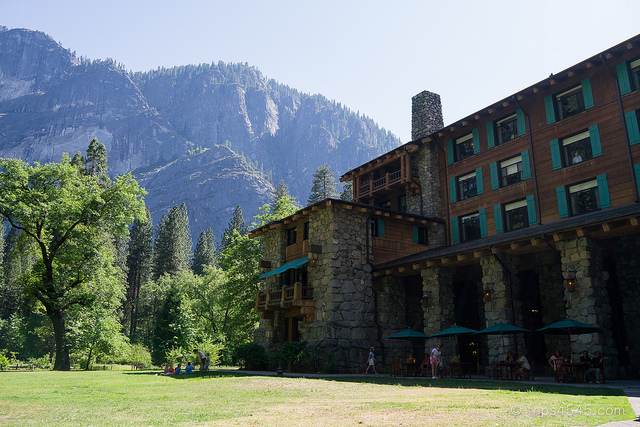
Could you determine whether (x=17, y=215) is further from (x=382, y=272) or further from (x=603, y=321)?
(x=603, y=321)

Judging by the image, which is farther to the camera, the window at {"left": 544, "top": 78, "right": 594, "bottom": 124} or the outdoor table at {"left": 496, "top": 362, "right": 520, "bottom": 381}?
the window at {"left": 544, "top": 78, "right": 594, "bottom": 124}

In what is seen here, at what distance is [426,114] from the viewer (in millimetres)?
34438

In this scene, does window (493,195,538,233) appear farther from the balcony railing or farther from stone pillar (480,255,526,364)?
the balcony railing

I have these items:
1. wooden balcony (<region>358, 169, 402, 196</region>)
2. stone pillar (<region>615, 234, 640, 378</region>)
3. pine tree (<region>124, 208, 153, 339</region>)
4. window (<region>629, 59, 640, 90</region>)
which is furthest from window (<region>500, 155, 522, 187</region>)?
pine tree (<region>124, 208, 153, 339</region>)

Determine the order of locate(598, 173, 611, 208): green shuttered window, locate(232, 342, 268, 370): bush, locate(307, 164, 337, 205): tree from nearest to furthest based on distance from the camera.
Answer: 1. locate(598, 173, 611, 208): green shuttered window
2. locate(232, 342, 268, 370): bush
3. locate(307, 164, 337, 205): tree

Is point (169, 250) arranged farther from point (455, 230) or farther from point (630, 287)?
point (630, 287)

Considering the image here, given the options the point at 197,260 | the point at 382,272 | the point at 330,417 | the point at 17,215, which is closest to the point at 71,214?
the point at 17,215

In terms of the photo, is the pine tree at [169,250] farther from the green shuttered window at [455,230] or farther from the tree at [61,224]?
the green shuttered window at [455,230]

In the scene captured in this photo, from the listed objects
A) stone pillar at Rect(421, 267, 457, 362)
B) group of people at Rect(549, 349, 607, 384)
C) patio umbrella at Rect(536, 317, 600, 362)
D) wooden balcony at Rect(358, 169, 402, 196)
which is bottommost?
group of people at Rect(549, 349, 607, 384)

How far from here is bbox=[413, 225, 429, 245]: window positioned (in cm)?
2997

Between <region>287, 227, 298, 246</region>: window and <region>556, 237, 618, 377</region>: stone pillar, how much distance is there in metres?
16.6

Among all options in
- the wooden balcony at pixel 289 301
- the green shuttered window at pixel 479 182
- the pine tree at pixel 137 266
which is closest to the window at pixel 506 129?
the green shuttered window at pixel 479 182

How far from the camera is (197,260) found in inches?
3489

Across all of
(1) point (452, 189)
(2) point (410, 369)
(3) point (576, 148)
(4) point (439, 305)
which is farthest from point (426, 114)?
(2) point (410, 369)
